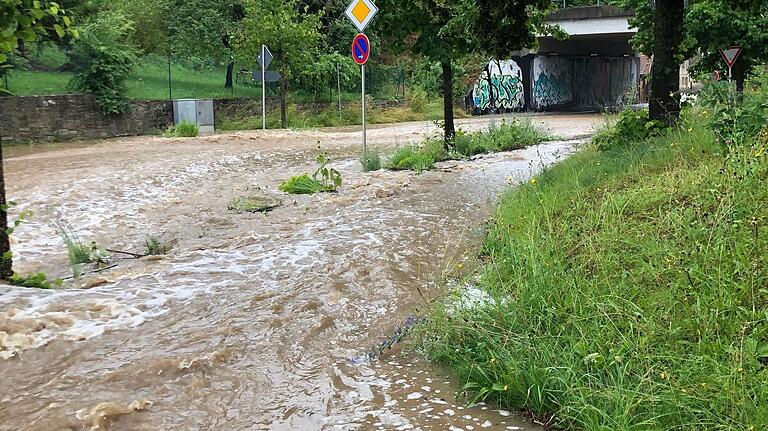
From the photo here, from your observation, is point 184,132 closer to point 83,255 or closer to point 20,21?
point 83,255

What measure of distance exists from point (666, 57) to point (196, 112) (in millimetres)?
22214

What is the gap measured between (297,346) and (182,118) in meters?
24.2

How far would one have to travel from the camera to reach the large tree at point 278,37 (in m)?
27.1

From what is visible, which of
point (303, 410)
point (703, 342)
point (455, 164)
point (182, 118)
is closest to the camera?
point (703, 342)

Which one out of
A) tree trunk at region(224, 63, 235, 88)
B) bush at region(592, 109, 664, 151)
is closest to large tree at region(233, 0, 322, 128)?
tree trunk at region(224, 63, 235, 88)

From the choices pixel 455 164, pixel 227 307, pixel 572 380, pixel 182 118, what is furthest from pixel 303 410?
pixel 182 118

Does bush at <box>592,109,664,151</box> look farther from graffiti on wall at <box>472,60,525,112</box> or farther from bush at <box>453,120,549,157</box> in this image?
graffiti on wall at <box>472,60,525,112</box>

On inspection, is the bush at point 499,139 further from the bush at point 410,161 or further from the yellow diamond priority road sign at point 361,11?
the yellow diamond priority road sign at point 361,11

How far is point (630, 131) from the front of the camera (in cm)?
925

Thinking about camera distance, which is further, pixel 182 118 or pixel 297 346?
pixel 182 118

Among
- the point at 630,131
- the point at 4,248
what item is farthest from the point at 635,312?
the point at 630,131

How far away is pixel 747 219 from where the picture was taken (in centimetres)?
466

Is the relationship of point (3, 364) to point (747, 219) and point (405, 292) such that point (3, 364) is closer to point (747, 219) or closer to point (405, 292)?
point (405, 292)

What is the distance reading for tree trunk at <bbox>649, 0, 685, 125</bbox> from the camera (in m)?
9.19
